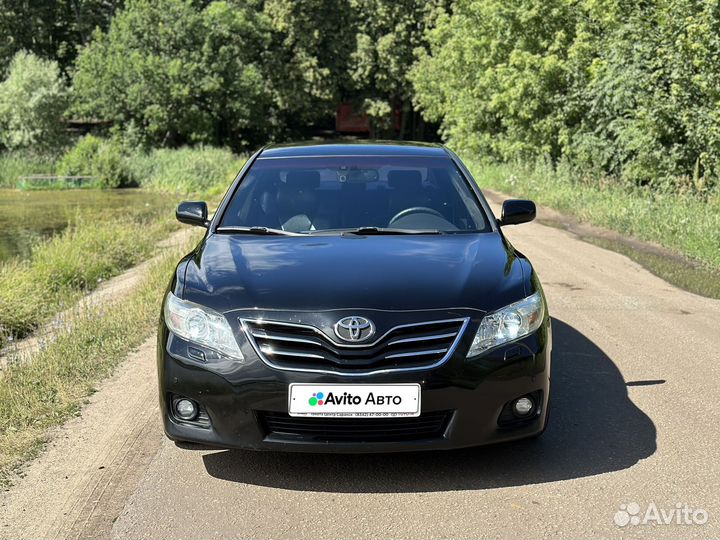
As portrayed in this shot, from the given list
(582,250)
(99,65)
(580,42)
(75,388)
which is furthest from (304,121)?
(75,388)

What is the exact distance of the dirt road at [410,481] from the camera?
3756mm

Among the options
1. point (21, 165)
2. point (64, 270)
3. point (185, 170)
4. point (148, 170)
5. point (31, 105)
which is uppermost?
point (64, 270)

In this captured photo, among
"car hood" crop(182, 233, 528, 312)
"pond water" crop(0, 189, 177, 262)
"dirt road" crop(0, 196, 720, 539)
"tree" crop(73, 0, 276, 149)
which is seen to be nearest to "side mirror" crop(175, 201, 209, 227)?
"car hood" crop(182, 233, 528, 312)

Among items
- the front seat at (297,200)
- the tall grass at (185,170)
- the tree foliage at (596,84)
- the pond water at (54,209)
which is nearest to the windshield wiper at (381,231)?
the front seat at (297,200)

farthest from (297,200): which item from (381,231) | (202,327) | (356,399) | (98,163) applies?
(98,163)

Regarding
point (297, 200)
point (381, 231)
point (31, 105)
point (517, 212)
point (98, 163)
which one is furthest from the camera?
point (31, 105)

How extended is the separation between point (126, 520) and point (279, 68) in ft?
188

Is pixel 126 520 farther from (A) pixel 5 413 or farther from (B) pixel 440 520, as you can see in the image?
(A) pixel 5 413

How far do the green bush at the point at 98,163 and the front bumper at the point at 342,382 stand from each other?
42.3 m

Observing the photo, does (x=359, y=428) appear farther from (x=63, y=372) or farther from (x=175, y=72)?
(x=175, y=72)

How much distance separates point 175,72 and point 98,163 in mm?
9612

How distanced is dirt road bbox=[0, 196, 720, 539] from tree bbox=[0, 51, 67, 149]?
1972 inches

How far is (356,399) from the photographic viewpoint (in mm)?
4004

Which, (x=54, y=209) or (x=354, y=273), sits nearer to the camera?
(x=354, y=273)
